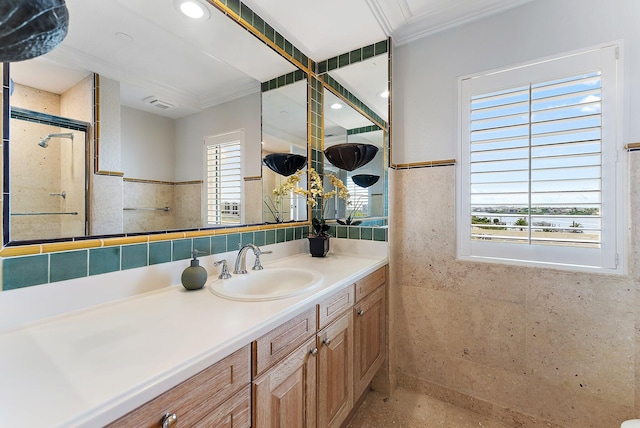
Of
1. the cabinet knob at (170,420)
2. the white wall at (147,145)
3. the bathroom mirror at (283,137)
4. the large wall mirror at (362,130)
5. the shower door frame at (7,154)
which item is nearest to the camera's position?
the cabinet knob at (170,420)

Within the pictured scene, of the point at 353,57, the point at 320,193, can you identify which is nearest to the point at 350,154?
the point at 320,193

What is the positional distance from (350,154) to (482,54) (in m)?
0.97

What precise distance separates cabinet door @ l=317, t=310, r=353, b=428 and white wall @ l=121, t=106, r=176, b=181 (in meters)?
0.98

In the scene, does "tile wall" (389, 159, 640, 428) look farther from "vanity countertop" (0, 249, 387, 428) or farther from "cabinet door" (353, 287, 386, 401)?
"vanity countertop" (0, 249, 387, 428)

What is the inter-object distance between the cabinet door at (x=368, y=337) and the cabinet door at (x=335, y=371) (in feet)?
0.24

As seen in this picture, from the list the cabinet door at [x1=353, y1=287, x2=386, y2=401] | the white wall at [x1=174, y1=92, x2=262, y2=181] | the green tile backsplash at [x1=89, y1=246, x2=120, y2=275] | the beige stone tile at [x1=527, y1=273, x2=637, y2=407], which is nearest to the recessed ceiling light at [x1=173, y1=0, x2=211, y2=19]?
the white wall at [x1=174, y1=92, x2=262, y2=181]

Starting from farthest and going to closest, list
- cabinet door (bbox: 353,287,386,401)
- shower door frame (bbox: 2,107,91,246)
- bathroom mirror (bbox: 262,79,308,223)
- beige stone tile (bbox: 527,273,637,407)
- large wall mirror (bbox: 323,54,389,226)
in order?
large wall mirror (bbox: 323,54,389,226), bathroom mirror (bbox: 262,79,308,223), cabinet door (bbox: 353,287,386,401), beige stone tile (bbox: 527,273,637,407), shower door frame (bbox: 2,107,91,246)

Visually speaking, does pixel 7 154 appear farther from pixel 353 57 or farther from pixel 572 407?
pixel 572 407

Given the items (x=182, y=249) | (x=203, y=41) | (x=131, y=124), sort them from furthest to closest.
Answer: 1. (x=203, y=41)
2. (x=182, y=249)
3. (x=131, y=124)

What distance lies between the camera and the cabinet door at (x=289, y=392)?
87cm

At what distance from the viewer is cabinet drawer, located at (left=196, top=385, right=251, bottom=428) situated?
0.72 m

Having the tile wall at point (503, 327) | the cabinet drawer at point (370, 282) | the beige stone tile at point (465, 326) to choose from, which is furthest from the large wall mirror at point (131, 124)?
the beige stone tile at point (465, 326)

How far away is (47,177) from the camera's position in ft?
2.93

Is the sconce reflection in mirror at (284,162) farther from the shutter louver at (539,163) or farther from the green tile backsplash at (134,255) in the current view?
the shutter louver at (539,163)
